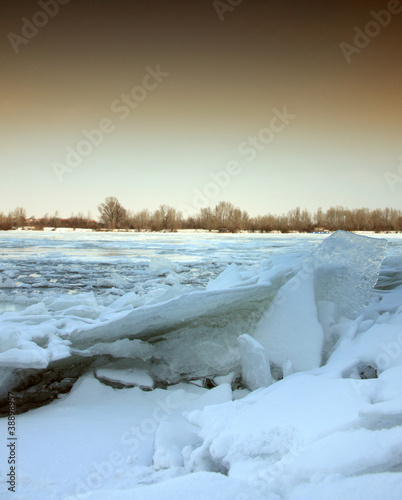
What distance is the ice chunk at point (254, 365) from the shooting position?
182 centimetres

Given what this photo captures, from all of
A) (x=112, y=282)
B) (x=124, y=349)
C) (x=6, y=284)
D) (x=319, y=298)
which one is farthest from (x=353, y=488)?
(x=6, y=284)

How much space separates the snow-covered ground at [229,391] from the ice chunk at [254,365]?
0.01 m

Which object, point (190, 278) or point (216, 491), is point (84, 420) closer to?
point (216, 491)

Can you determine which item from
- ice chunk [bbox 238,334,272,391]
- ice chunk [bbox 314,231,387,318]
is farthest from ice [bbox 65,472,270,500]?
ice chunk [bbox 314,231,387,318]

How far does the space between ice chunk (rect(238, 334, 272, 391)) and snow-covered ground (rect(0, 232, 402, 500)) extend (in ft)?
0.04

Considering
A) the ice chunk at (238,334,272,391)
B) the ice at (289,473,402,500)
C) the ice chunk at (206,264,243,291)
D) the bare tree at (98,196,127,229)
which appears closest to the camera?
the ice at (289,473,402,500)

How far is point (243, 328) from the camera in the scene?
89.0 inches

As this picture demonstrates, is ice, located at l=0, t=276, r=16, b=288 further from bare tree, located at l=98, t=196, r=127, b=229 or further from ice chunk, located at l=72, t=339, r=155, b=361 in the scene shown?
bare tree, located at l=98, t=196, r=127, b=229

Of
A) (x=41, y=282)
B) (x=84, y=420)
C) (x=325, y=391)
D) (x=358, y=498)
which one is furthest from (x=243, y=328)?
(x=41, y=282)

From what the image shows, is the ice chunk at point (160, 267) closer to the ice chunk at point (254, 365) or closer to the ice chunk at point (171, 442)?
the ice chunk at point (254, 365)

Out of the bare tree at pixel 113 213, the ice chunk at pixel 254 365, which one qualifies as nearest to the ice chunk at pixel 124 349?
the ice chunk at pixel 254 365

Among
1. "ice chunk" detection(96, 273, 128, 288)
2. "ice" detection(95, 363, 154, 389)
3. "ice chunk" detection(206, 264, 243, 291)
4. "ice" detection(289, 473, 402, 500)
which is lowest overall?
"ice" detection(95, 363, 154, 389)

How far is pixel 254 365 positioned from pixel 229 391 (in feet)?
0.63

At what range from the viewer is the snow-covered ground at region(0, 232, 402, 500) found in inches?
38.1
